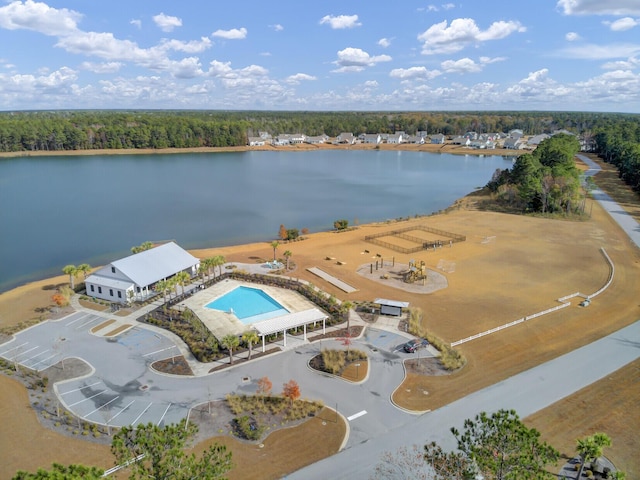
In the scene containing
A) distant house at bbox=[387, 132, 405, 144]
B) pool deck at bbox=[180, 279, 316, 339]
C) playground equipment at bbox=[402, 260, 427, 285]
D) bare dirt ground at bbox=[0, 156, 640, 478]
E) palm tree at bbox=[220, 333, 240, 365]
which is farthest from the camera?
distant house at bbox=[387, 132, 405, 144]

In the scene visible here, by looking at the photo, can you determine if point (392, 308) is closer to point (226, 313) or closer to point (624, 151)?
point (226, 313)

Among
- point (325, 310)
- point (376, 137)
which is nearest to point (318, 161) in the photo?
point (376, 137)

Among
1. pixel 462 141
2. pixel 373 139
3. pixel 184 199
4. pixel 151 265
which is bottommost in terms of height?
pixel 184 199

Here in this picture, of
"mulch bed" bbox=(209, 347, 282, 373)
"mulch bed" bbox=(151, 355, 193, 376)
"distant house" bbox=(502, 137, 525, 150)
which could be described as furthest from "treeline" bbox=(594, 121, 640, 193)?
"mulch bed" bbox=(151, 355, 193, 376)

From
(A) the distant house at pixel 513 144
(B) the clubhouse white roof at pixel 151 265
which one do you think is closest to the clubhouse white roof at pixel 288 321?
(B) the clubhouse white roof at pixel 151 265

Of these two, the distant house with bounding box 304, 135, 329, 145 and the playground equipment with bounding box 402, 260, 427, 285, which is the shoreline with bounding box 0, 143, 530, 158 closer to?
the distant house with bounding box 304, 135, 329, 145

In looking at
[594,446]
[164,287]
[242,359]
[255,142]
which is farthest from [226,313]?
[255,142]
